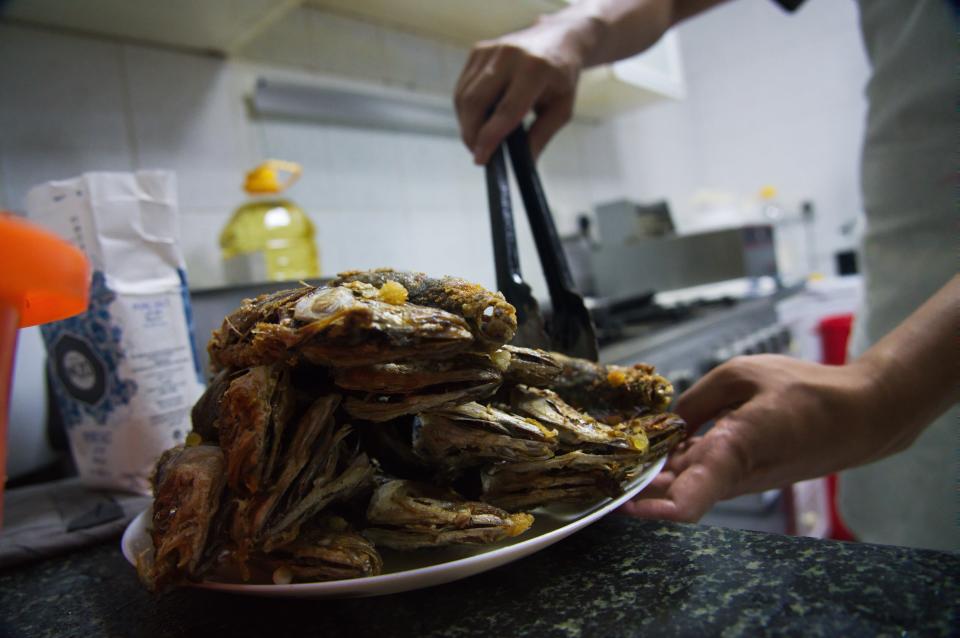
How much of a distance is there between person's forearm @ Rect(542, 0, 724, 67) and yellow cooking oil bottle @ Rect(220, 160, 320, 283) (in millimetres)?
608

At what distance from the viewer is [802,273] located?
10.4 ft

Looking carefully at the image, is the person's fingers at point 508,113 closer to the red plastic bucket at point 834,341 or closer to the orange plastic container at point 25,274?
the orange plastic container at point 25,274

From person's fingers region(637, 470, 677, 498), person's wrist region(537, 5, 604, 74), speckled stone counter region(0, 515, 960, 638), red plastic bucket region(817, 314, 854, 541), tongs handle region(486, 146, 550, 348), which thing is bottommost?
red plastic bucket region(817, 314, 854, 541)

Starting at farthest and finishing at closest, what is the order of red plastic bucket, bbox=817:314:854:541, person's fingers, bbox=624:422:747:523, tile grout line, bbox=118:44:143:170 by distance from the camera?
red plastic bucket, bbox=817:314:854:541 < tile grout line, bbox=118:44:143:170 < person's fingers, bbox=624:422:747:523

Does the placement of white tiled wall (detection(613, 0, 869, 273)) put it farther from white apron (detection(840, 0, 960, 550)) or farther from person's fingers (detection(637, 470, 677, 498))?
person's fingers (detection(637, 470, 677, 498))

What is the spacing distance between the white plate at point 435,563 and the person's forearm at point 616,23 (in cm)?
76

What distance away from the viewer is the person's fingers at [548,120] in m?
0.87

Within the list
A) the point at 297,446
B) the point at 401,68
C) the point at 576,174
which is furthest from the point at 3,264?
the point at 576,174

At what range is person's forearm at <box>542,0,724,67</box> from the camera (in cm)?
89

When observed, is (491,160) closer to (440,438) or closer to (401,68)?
(440,438)

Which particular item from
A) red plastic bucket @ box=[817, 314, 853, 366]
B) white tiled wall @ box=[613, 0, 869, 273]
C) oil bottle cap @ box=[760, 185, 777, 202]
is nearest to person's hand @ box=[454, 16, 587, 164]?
red plastic bucket @ box=[817, 314, 853, 366]

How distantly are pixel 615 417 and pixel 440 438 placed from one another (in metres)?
0.19

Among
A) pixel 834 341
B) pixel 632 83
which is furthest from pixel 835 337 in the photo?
pixel 632 83

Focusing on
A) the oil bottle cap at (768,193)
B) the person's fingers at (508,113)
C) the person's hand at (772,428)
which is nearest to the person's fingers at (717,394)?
the person's hand at (772,428)
